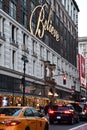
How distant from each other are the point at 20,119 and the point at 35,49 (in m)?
54.6

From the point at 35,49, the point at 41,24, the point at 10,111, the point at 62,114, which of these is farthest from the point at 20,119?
the point at 41,24

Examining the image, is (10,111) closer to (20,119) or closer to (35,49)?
(20,119)

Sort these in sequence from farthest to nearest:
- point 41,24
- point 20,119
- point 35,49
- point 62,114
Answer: point 41,24 → point 35,49 → point 62,114 → point 20,119

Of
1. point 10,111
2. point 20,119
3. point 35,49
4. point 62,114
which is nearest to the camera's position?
point 20,119

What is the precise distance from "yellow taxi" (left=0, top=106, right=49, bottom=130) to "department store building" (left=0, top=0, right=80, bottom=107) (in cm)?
2882

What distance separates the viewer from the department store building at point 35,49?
56656 mm

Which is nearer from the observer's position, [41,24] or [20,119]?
[20,119]

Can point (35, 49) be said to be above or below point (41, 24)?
below

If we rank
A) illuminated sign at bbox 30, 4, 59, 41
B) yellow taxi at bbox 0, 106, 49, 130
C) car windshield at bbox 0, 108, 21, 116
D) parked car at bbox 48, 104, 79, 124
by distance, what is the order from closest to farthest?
yellow taxi at bbox 0, 106, 49, 130
car windshield at bbox 0, 108, 21, 116
parked car at bbox 48, 104, 79, 124
illuminated sign at bbox 30, 4, 59, 41

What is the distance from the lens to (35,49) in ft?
232

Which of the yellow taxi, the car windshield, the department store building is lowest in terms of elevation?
the yellow taxi

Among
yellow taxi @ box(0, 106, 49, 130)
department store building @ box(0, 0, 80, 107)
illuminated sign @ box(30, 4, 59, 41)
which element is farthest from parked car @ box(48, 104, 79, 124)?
illuminated sign @ box(30, 4, 59, 41)

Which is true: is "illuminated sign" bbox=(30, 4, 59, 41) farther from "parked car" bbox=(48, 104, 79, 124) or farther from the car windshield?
the car windshield

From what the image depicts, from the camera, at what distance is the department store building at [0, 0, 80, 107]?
186 feet
